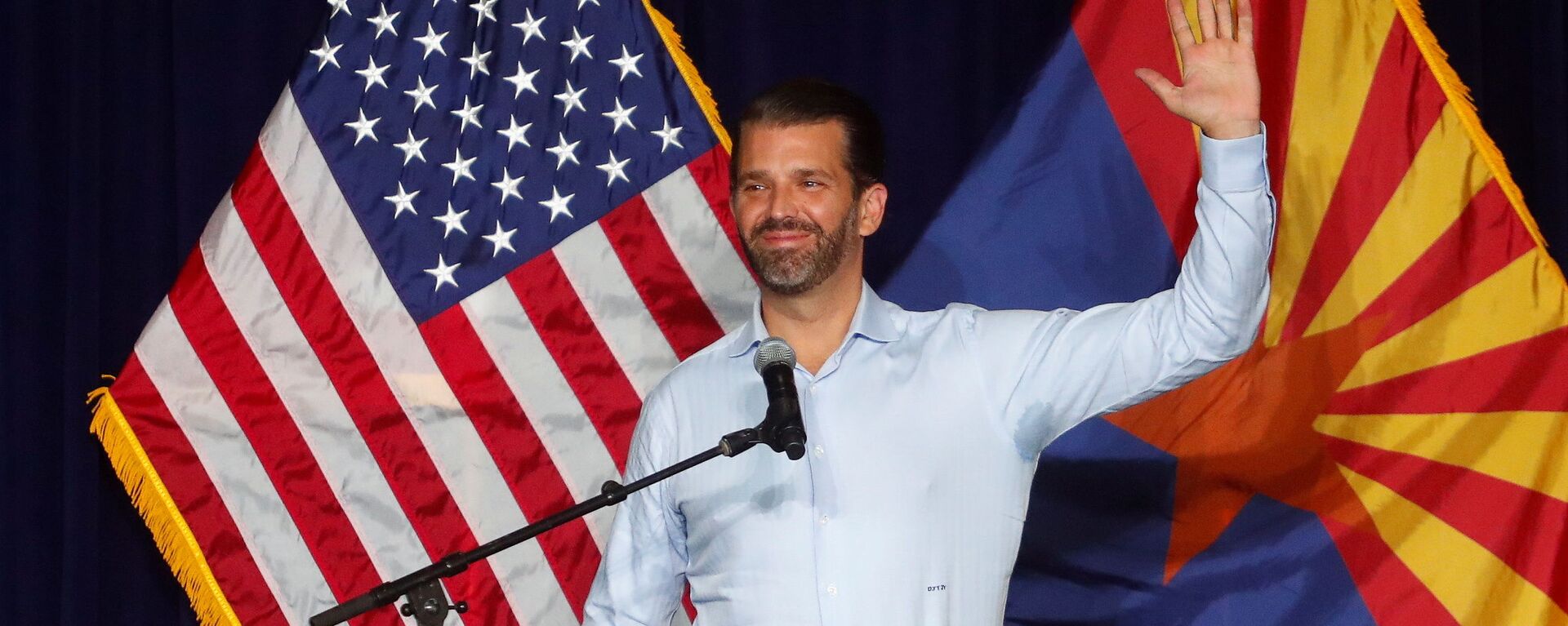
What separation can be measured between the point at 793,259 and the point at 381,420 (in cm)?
107

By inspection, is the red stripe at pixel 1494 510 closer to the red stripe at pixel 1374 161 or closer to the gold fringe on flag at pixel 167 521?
the red stripe at pixel 1374 161

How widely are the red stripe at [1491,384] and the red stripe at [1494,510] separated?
0.09 meters

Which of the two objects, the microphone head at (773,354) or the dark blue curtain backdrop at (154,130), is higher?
the dark blue curtain backdrop at (154,130)

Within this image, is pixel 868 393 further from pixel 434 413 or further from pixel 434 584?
pixel 434 413

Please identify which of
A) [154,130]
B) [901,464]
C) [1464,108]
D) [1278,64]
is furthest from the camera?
[154,130]

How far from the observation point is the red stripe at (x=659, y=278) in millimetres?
2650

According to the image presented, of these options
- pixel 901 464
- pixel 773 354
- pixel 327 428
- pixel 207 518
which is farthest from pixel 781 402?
pixel 207 518

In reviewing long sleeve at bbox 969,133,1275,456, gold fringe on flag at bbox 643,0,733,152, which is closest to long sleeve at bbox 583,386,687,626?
long sleeve at bbox 969,133,1275,456

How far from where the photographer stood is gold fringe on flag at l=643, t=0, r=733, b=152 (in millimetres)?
2686

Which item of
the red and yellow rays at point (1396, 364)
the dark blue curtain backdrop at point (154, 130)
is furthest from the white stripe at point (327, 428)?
the red and yellow rays at point (1396, 364)

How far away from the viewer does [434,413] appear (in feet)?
8.56

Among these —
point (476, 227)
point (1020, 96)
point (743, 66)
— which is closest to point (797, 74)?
point (743, 66)

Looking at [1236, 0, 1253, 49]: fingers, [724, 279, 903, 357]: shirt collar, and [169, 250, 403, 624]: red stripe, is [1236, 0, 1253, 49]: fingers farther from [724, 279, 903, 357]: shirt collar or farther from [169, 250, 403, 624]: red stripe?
[169, 250, 403, 624]: red stripe

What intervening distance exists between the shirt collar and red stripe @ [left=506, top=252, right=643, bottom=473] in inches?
24.8
